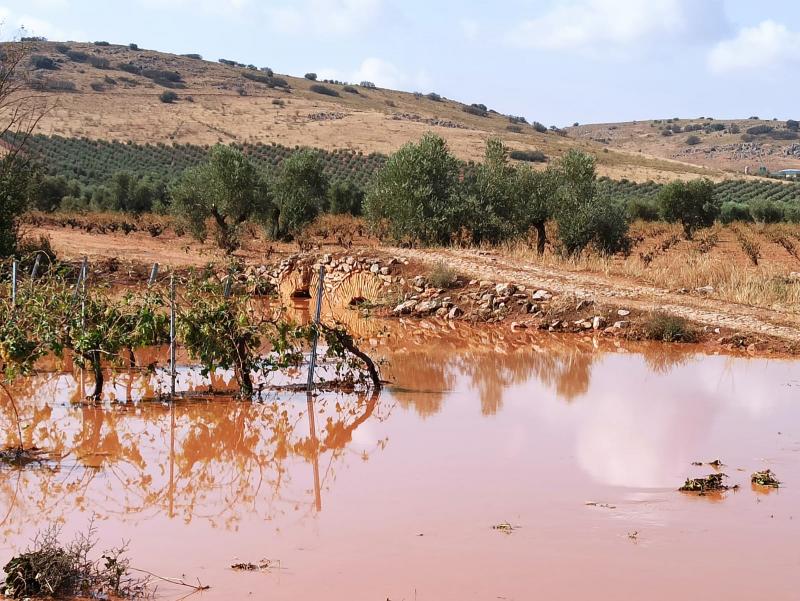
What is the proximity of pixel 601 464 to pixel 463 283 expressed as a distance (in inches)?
465

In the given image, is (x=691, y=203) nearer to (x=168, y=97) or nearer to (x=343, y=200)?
(x=343, y=200)

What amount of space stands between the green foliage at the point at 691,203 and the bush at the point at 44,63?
68756 mm

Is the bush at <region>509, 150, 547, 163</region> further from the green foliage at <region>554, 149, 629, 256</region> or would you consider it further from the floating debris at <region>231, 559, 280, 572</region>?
the floating debris at <region>231, 559, 280, 572</region>

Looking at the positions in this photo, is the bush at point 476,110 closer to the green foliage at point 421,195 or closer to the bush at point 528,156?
the bush at point 528,156

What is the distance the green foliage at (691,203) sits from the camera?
42625 mm

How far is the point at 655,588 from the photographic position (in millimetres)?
6438

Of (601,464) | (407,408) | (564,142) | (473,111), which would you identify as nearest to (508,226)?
(407,408)

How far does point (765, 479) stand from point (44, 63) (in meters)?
95.2

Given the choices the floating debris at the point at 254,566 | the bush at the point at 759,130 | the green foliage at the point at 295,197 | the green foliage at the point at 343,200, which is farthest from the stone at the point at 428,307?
the bush at the point at 759,130

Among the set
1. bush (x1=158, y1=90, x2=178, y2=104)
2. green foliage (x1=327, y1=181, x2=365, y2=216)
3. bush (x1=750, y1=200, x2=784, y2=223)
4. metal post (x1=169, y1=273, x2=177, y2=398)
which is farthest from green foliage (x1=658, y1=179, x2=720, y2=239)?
bush (x1=158, y1=90, x2=178, y2=104)

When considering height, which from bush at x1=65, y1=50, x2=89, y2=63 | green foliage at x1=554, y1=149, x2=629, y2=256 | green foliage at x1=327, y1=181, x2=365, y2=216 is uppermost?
bush at x1=65, y1=50, x2=89, y2=63

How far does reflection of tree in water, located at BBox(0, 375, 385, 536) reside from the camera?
802cm

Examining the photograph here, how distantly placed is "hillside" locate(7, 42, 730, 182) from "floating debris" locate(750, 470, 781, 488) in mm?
64695

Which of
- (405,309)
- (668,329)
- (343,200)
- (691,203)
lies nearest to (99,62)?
(343,200)
